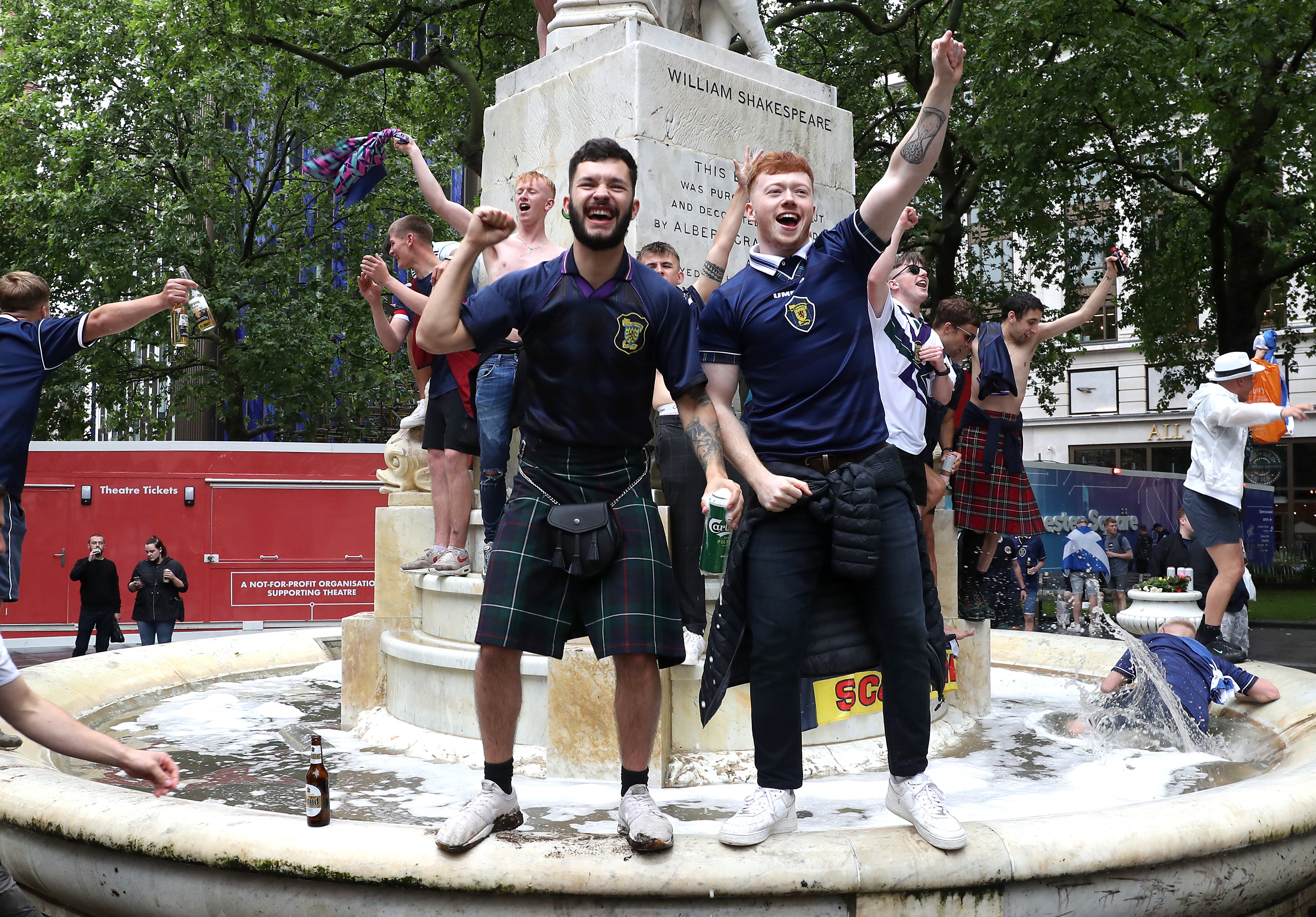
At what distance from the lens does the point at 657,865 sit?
301 centimetres

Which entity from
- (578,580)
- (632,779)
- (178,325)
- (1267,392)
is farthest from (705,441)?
(1267,392)

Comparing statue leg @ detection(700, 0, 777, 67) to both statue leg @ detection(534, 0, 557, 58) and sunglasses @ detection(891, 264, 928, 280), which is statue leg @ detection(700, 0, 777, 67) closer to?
statue leg @ detection(534, 0, 557, 58)

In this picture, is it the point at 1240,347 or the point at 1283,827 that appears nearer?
the point at 1283,827

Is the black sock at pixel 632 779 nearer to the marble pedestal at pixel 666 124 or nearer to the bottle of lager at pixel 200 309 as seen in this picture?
the bottle of lager at pixel 200 309

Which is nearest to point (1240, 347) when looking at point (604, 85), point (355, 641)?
point (604, 85)

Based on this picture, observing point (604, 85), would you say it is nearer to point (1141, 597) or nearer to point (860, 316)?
point (860, 316)

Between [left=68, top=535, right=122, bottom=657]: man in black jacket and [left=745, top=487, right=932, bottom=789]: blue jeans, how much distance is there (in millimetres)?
11448

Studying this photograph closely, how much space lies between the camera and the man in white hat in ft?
20.8

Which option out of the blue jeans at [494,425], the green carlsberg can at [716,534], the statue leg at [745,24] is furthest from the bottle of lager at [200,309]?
the statue leg at [745,24]

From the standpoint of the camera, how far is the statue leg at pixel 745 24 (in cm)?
726

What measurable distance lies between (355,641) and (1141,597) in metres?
4.25

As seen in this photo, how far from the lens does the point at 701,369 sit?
339 cm

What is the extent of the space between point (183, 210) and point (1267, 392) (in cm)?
2093

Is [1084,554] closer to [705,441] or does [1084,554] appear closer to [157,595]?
[157,595]
